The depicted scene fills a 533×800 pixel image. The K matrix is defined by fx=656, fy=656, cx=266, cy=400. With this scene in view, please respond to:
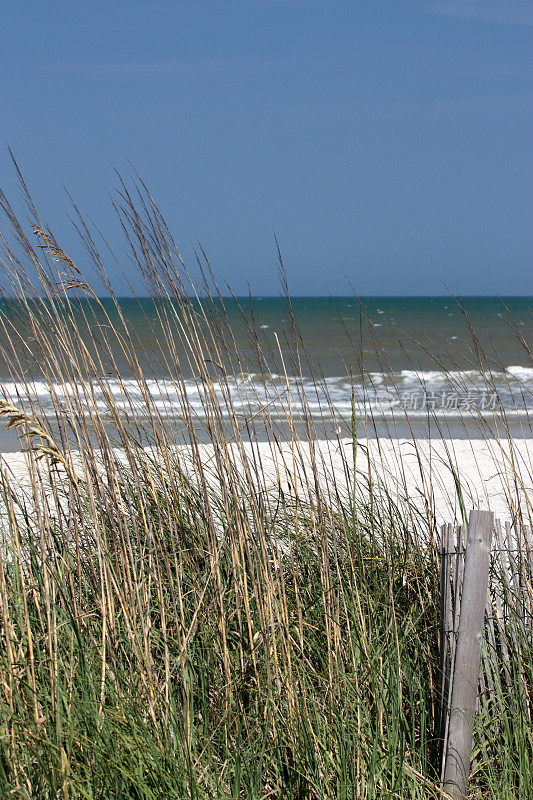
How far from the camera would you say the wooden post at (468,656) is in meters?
1.54

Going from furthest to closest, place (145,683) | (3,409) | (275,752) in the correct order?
1. (275,752)
2. (145,683)
3. (3,409)

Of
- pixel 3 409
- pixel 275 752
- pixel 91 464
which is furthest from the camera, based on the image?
pixel 91 464

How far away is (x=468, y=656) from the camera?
1566 mm

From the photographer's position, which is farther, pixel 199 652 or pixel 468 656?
pixel 199 652

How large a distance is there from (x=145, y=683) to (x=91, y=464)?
1.83 ft

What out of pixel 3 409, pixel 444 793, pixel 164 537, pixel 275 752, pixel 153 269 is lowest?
pixel 444 793

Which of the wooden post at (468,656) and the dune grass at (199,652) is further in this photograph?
the wooden post at (468,656)

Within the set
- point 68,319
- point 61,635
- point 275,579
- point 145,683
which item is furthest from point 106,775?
point 68,319

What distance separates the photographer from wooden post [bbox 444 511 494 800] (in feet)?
5.04

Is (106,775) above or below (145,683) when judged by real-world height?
Result: below

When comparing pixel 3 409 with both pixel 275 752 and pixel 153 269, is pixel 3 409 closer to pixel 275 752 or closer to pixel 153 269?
pixel 153 269

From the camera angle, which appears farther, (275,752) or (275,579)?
(275,579)

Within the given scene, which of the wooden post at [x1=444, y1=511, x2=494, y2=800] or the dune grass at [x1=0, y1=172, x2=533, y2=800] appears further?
the wooden post at [x1=444, y1=511, x2=494, y2=800]

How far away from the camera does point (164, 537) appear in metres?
1.87
